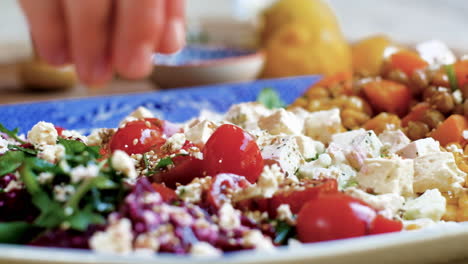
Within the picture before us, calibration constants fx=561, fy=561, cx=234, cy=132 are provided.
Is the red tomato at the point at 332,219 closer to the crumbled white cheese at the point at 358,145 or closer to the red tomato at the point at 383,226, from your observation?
the red tomato at the point at 383,226

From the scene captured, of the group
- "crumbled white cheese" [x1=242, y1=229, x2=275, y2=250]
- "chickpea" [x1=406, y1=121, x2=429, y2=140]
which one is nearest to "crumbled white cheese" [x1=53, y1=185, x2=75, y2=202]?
"crumbled white cheese" [x1=242, y1=229, x2=275, y2=250]

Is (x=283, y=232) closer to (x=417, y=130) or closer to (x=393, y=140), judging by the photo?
(x=393, y=140)

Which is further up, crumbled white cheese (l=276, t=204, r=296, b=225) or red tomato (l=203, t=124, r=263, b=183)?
red tomato (l=203, t=124, r=263, b=183)

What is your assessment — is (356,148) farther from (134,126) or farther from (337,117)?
(134,126)

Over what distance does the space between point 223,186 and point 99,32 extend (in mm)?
485

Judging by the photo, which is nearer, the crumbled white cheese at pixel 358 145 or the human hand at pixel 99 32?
the human hand at pixel 99 32

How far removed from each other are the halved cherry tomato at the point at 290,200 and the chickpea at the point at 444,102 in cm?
82

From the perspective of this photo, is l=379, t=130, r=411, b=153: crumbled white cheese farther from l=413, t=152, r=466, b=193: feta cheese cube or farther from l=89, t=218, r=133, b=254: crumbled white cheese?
l=89, t=218, r=133, b=254: crumbled white cheese

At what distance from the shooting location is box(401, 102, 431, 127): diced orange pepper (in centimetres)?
206

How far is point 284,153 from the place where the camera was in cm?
160

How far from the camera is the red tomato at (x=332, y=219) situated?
1231mm

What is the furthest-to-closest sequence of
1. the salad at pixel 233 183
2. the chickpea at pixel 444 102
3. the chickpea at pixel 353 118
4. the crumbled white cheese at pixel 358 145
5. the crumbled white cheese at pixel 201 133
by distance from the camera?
the chickpea at pixel 353 118, the chickpea at pixel 444 102, the crumbled white cheese at pixel 201 133, the crumbled white cheese at pixel 358 145, the salad at pixel 233 183

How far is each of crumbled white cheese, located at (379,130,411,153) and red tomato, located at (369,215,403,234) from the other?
52 centimetres

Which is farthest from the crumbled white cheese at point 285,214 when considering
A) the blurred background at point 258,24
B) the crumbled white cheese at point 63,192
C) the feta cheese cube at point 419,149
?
the blurred background at point 258,24
